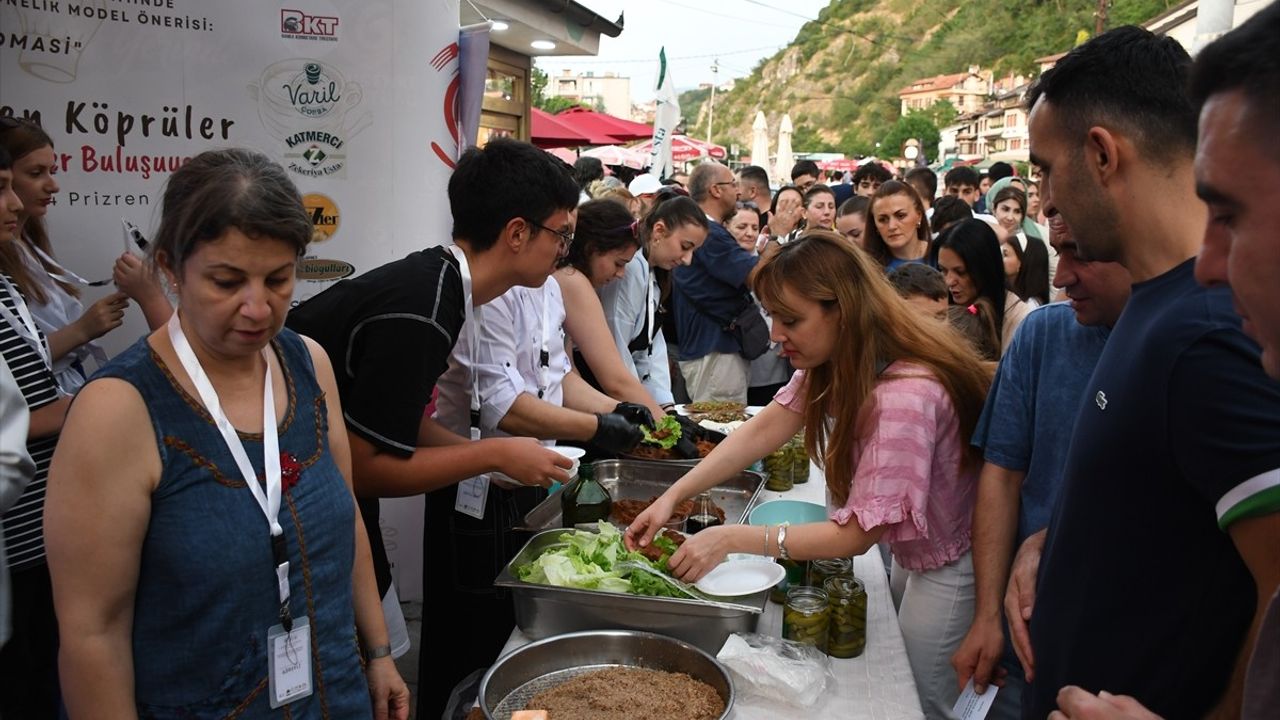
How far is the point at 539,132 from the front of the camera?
12.4 meters

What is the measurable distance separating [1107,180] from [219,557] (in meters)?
1.57

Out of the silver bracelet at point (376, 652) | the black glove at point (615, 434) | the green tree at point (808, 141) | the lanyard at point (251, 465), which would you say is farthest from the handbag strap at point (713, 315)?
the green tree at point (808, 141)

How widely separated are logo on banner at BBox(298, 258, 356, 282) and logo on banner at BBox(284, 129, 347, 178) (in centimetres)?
33

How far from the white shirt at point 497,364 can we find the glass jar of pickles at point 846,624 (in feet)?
4.03

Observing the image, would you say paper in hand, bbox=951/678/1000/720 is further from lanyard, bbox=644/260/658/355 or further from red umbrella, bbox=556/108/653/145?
red umbrella, bbox=556/108/653/145

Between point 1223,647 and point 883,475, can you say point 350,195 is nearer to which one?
point 883,475

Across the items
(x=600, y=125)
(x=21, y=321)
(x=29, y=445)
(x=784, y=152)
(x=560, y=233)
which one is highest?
(x=784, y=152)

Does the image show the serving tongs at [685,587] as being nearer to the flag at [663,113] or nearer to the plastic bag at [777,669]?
the plastic bag at [777,669]

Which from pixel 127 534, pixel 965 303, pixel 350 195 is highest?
pixel 350 195

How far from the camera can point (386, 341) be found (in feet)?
6.48

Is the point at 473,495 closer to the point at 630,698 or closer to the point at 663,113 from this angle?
the point at 630,698

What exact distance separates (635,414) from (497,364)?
0.67 m

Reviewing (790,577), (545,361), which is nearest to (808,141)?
(545,361)

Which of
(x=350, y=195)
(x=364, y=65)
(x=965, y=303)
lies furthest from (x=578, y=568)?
(x=965, y=303)
